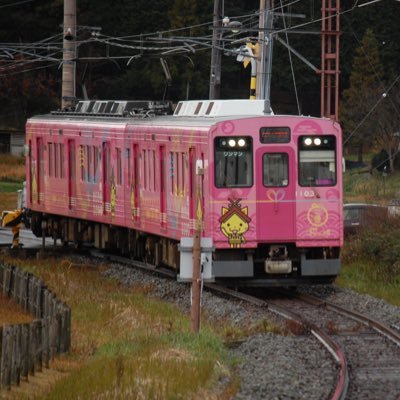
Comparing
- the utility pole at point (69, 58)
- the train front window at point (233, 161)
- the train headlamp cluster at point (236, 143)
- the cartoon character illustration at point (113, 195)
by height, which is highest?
the utility pole at point (69, 58)

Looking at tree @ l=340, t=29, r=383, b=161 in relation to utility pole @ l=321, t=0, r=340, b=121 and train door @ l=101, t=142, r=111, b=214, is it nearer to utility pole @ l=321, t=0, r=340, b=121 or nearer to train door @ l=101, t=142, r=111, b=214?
utility pole @ l=321, t=0, r=340, b=121

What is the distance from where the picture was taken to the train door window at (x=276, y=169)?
22.9 metres

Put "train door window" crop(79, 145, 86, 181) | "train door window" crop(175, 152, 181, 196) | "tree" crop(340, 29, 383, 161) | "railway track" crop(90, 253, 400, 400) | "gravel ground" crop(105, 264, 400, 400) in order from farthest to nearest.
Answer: "tree" crop(340, 29, 383, 161), "train door window" crop(79, 145, 86, 181), "train door window" crop(175, 152, 181, 196), "railway track" crop(90, 253, 400, 400), "gravel ground" crop(105, 264, 400, 400)

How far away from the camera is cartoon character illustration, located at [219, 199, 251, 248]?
22625mm

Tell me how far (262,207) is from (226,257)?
97 cm

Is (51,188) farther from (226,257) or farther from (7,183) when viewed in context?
(7,183)

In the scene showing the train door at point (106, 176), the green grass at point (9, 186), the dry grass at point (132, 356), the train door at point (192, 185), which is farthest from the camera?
the green grass at point (9, 186)

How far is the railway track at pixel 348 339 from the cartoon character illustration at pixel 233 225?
2.87 feet

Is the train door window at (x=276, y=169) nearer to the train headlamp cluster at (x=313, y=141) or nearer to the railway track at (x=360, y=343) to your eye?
the train headlamp cluster at (x=313, y=141)

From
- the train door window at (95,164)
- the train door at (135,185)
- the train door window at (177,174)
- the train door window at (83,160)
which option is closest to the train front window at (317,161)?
the train door window at (177,174)

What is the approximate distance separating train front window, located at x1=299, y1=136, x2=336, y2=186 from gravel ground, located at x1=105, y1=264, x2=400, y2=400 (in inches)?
73.2

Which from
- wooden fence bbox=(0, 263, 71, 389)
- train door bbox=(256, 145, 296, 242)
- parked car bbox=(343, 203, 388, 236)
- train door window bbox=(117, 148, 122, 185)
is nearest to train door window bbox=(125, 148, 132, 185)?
train door window bbox=(117, 148, 122, 185)

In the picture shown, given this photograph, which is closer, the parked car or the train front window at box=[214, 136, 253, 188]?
the train front window at box=[214, 136, 253, 188]

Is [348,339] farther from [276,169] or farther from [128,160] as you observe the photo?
[128,160]
